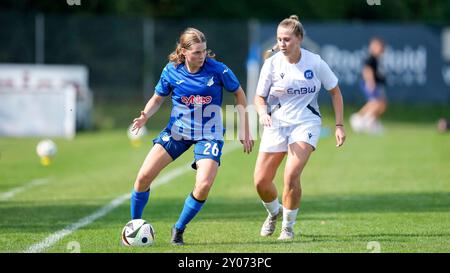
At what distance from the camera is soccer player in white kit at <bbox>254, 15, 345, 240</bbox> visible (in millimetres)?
9703

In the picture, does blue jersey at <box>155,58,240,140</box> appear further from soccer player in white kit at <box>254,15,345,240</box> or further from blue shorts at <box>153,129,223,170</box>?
soccer player in white kit at <box>254,15,345,240</box>

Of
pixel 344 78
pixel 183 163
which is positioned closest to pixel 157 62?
pixel 344 78

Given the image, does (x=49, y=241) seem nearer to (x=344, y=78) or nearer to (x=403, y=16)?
(x=344, y=78)

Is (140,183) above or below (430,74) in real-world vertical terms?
above

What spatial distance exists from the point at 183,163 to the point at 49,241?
31.5 ft

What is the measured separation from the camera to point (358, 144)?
23.4 metres

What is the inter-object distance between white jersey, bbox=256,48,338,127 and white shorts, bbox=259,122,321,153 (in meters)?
0.05

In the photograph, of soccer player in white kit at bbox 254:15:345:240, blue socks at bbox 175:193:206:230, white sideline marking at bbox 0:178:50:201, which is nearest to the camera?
blue socks at bbox 175:193:206:230

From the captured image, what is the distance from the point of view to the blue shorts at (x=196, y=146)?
31.0ft

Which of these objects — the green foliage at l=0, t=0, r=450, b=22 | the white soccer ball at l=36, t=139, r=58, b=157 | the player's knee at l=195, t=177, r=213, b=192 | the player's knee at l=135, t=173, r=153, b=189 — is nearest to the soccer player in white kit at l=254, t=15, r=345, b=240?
the player's knee at l=195, t=177, r=213, b=192

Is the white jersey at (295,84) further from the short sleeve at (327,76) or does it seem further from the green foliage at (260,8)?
the green foliage at (260,8)

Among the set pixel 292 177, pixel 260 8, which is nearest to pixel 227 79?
pixel 292 177

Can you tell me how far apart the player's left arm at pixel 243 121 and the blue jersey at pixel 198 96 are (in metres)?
0.09

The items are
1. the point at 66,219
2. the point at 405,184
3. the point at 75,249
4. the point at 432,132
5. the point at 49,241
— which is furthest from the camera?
the point at 432,132
